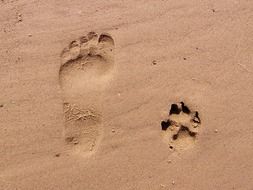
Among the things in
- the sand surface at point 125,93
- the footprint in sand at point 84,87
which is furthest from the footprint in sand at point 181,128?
the footprint in sand at point 84,87

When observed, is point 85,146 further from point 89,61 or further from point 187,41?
point 187,41

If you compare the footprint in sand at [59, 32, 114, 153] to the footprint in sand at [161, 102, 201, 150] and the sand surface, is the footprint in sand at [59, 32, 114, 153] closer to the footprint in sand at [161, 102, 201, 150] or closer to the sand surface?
the sand surface

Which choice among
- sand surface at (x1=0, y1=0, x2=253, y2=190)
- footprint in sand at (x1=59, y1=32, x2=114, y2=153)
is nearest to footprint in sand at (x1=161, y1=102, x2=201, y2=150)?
sand surface at (x1=0, y1=0, x2=253, y2=190)

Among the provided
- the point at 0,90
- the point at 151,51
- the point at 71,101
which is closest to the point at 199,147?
the point at 151,51

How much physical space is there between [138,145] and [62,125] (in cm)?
46

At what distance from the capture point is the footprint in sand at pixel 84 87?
2301 mm

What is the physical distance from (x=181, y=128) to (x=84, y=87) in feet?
2.03

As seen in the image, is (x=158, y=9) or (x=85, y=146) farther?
(x=158, y=9)

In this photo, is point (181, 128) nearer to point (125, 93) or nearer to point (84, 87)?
point (125, 93)

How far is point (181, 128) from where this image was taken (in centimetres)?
229

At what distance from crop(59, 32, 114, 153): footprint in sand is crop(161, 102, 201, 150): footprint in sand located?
399 millimetres

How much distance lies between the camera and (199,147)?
7.57 feet

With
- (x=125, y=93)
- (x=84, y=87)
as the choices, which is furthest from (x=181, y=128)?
(x=84, y=87)

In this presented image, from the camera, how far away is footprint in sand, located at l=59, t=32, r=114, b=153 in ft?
7.55
